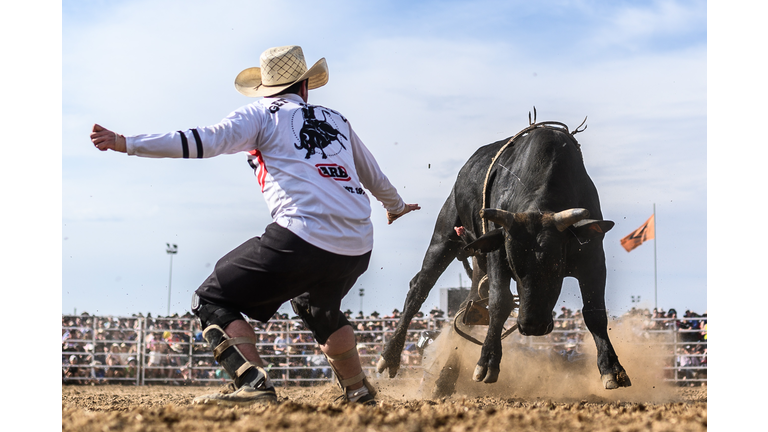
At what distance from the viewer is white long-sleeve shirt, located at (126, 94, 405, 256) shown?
3.05 m

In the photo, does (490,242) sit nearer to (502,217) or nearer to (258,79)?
(502,217)

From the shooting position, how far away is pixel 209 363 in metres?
12.9

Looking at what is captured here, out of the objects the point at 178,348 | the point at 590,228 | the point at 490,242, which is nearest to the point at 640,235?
the point at 178,348

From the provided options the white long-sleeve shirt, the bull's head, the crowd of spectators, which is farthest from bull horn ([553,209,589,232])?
the crowd of spectators

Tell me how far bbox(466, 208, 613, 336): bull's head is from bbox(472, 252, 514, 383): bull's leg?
0.36 meters

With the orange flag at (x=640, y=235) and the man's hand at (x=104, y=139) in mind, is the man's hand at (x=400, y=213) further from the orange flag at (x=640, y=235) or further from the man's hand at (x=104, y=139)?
the orange flag at (x=640, y=235)

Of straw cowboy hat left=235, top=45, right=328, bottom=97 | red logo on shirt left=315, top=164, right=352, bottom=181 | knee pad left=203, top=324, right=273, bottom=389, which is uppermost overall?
straw cowboy hat left=235, top=45, right=328, bottom=97

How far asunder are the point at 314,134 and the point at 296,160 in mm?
185

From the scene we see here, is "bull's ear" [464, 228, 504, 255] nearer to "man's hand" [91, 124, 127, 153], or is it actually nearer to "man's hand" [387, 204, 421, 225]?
"man's hand" [387, 204, 421, 225]

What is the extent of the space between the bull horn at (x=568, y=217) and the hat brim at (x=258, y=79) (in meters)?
1.62

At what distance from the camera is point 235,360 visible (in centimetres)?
310

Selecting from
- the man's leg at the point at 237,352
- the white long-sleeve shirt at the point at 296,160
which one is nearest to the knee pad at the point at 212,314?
the man's leg at the point at 237,352

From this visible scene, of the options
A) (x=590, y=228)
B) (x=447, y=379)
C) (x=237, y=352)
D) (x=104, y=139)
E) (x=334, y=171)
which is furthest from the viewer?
(x=447, y=379)
